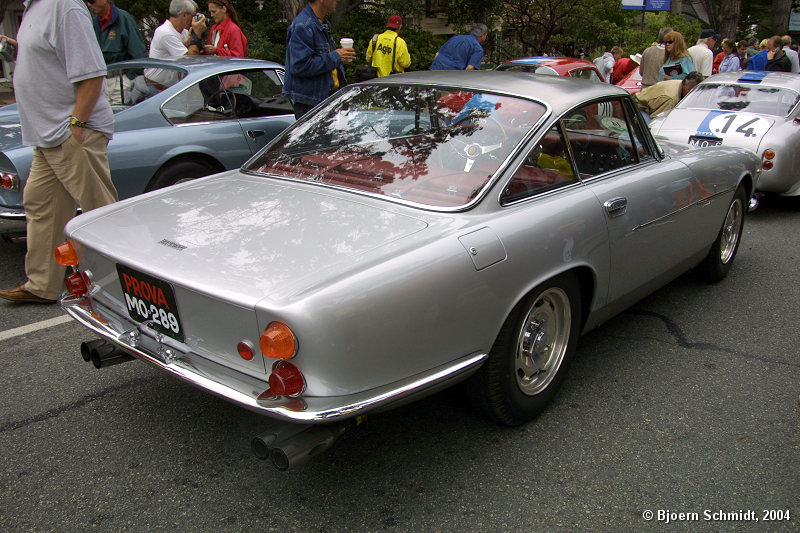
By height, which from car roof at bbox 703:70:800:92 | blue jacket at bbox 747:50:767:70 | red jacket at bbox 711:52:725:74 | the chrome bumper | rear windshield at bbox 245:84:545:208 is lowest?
red jacket at bbox 711:52:725:74

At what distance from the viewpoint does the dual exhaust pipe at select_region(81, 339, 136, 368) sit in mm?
2857

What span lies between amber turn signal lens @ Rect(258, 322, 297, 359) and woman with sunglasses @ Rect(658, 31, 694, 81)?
29.0 feet

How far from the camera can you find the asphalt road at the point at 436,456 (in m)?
2.48

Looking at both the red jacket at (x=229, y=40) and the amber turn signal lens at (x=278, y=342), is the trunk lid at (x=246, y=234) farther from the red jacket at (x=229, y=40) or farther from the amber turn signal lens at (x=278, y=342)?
the red jacket at (x=229, y=40)

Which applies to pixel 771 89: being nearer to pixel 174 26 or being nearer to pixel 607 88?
pixel 607 88

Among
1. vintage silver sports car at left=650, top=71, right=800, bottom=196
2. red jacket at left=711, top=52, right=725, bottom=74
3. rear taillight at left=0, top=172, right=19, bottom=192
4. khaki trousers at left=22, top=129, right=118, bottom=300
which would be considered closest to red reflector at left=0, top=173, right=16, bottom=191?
rear taillight at left=0, top=172, right=19, bottom=192

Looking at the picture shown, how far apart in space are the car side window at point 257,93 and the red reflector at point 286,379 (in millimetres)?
4148

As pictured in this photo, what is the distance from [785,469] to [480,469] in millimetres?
1238

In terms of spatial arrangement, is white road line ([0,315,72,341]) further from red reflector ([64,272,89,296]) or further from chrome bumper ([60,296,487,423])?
chrome bumper ([60,296,487,423])

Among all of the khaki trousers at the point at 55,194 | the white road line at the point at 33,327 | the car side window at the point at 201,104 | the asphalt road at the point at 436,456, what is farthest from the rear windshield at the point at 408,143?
the car side window at the point at 201,104

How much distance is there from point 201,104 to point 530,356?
3.88 m

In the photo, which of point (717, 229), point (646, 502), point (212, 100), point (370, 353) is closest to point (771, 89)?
point (717, 229)

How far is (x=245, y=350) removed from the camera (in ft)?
7.36

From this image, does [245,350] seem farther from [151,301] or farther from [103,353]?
[103,353]
